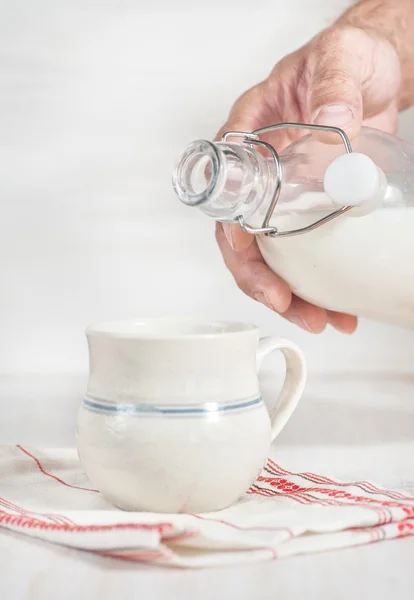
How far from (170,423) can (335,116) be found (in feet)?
0.91

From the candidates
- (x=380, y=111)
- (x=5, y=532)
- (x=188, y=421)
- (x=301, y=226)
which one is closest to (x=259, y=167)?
(x=301, y=226)

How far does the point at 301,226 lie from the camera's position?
0.60 m

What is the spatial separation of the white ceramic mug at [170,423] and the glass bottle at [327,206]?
104 mm

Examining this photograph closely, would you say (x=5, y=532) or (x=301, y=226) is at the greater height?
(x=301, y=226)

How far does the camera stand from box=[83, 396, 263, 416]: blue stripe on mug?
507 millimetres

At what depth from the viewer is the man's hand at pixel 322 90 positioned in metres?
0.79

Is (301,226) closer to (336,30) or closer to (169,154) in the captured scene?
(336,30)

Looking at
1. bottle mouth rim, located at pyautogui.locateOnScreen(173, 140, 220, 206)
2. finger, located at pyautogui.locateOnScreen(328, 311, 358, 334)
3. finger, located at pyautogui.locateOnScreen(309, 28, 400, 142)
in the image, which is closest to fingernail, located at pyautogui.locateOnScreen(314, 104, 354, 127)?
finger, located at pyautogui.locateOnScreen(309, 28, 400, 142)

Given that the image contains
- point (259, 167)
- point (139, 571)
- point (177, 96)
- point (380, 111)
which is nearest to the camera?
point (139, 571)

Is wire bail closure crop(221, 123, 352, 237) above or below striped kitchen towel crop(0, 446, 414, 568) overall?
above

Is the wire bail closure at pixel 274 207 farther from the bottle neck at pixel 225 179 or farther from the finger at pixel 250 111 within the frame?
the finger at pixel 250 111

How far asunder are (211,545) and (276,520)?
0.18 ft

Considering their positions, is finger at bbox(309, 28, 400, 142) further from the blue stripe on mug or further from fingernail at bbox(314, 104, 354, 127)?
the blue stripe on mug

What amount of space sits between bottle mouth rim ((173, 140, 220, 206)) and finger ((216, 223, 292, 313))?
23 cm
